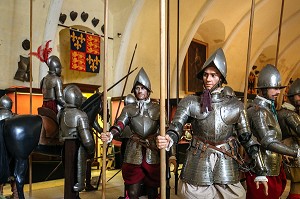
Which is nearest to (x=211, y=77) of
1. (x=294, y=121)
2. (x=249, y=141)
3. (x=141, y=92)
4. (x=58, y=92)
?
(x=249, y=141)

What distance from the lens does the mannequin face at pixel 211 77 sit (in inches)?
109

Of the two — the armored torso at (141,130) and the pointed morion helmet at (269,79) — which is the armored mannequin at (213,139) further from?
the armored torso at (141,130)

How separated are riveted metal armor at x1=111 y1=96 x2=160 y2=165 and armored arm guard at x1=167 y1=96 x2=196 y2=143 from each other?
1.06 m

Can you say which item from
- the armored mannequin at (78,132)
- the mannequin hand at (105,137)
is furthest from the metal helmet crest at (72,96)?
the mannequin hand at (105,137)

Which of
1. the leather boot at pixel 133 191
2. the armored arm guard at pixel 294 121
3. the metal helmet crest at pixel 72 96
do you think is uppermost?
the metal helmet crest at pixel 72 96

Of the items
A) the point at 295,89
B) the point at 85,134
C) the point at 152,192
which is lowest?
the point at 152,192

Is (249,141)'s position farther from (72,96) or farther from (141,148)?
(72,96)

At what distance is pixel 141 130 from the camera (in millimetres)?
3781

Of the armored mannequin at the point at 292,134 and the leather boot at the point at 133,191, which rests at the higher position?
the armored mannequin at the point at 292,134

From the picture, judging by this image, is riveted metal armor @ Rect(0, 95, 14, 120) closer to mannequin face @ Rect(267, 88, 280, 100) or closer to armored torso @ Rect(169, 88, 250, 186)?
armored torso @ Rect(169, 88, 250, 186)

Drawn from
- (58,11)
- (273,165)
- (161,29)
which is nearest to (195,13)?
(58,11)

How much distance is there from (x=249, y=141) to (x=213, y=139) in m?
0.34

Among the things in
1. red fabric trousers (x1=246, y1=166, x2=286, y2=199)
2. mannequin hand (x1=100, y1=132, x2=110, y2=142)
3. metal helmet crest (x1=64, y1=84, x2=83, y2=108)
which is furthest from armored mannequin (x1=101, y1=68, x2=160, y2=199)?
red fabric trousers (x1=246, y1=166, x2=286, y2=199)

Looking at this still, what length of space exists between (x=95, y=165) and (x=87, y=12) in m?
3.91
